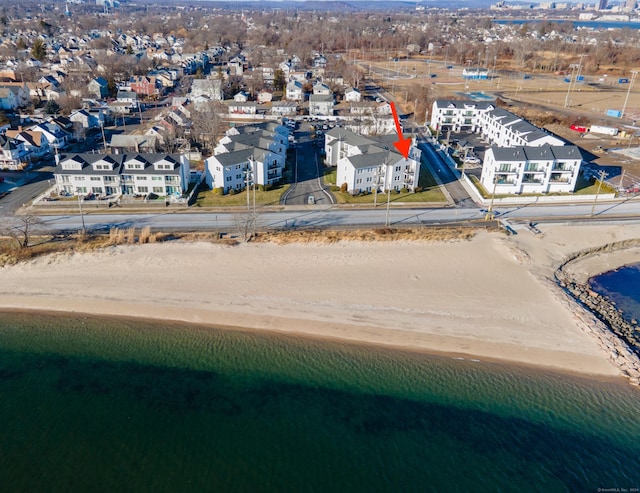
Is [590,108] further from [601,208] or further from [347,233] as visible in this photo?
[347,233]

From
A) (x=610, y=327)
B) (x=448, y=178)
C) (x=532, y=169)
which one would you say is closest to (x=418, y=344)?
(x=610, y=327)

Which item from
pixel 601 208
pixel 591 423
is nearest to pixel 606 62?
pixel 601 208

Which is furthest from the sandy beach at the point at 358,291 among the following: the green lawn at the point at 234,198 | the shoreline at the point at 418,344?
the green lawn at the point at 234,198

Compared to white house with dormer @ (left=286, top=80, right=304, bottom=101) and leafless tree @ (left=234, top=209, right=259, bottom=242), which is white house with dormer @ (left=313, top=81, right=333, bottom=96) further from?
leafless tree @ (left=234, top=209, right=259, bottom=242)

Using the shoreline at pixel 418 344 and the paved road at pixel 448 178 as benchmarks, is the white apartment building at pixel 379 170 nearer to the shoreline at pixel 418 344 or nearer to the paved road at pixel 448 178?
the paved road at pixel 448 178

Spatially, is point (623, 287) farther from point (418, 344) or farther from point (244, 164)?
point (244, 164)
